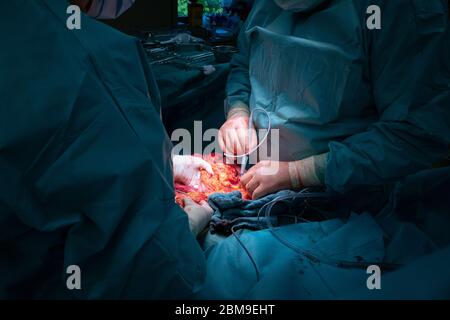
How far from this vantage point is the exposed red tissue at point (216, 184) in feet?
5.87

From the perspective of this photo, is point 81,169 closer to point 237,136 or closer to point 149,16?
point 237,136

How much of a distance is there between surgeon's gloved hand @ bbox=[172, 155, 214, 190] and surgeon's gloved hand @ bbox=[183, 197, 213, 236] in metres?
0.23

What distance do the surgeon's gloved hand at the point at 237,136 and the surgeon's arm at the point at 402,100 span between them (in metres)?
0.48

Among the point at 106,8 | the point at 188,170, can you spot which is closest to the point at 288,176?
the point at 188,170

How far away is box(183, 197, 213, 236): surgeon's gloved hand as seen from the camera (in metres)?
1.46

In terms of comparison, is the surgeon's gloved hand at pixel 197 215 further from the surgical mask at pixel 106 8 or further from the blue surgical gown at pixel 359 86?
the surgical mask at pixel 106 8

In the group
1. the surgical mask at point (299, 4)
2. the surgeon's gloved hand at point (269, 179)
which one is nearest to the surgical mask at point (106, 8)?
the surgical mask at point (299, 4)

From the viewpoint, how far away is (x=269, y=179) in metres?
1.72

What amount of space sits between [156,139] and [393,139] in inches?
39.2

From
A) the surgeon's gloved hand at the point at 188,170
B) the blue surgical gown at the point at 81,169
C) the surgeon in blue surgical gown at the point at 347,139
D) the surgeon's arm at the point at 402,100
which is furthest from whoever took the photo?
the surgeon's gloved hand at the point at 188,170

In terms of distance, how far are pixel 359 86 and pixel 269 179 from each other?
1.83 ft

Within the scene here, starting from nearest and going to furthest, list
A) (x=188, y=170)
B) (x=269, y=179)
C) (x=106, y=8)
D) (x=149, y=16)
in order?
(x=106, y=8) < (x=269, y=179) < (x=188, y=170) < (x=149, y=16)

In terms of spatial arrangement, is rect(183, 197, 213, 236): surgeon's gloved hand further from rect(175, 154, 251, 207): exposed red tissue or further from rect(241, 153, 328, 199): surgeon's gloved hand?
rect(241, 153, 328, 199): surgeon's gloved hand
